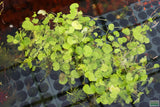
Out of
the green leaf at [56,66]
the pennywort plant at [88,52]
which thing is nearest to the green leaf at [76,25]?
the pennywort plant at [88,52]

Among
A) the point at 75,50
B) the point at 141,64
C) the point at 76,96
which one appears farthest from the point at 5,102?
the point at 141,64

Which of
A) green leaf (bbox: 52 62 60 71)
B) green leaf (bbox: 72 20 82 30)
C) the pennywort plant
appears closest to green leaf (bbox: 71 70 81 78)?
the pennywort plant

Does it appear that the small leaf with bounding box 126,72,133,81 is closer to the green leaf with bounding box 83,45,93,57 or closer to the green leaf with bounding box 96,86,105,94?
the green leaf with bounding box 96,86,105,94

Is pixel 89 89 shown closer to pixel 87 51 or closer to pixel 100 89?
pixel 100 89

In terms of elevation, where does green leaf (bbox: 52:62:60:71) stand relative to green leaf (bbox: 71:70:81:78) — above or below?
above

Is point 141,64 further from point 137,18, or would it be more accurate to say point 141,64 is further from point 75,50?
point 75,50

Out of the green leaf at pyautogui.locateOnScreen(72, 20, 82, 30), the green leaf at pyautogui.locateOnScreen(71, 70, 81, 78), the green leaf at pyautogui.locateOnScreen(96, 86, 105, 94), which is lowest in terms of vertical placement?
the green leaf at pyautogui.locateOnScreen(96, 86, 105, 94)

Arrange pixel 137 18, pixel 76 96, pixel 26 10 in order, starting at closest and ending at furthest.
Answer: pixel 76 96, pixel 137 18, pixel 26 10

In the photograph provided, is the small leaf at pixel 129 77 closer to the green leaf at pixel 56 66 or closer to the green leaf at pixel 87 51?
the green leaf at pixel 87 51

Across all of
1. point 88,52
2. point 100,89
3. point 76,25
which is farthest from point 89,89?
point 76,25
